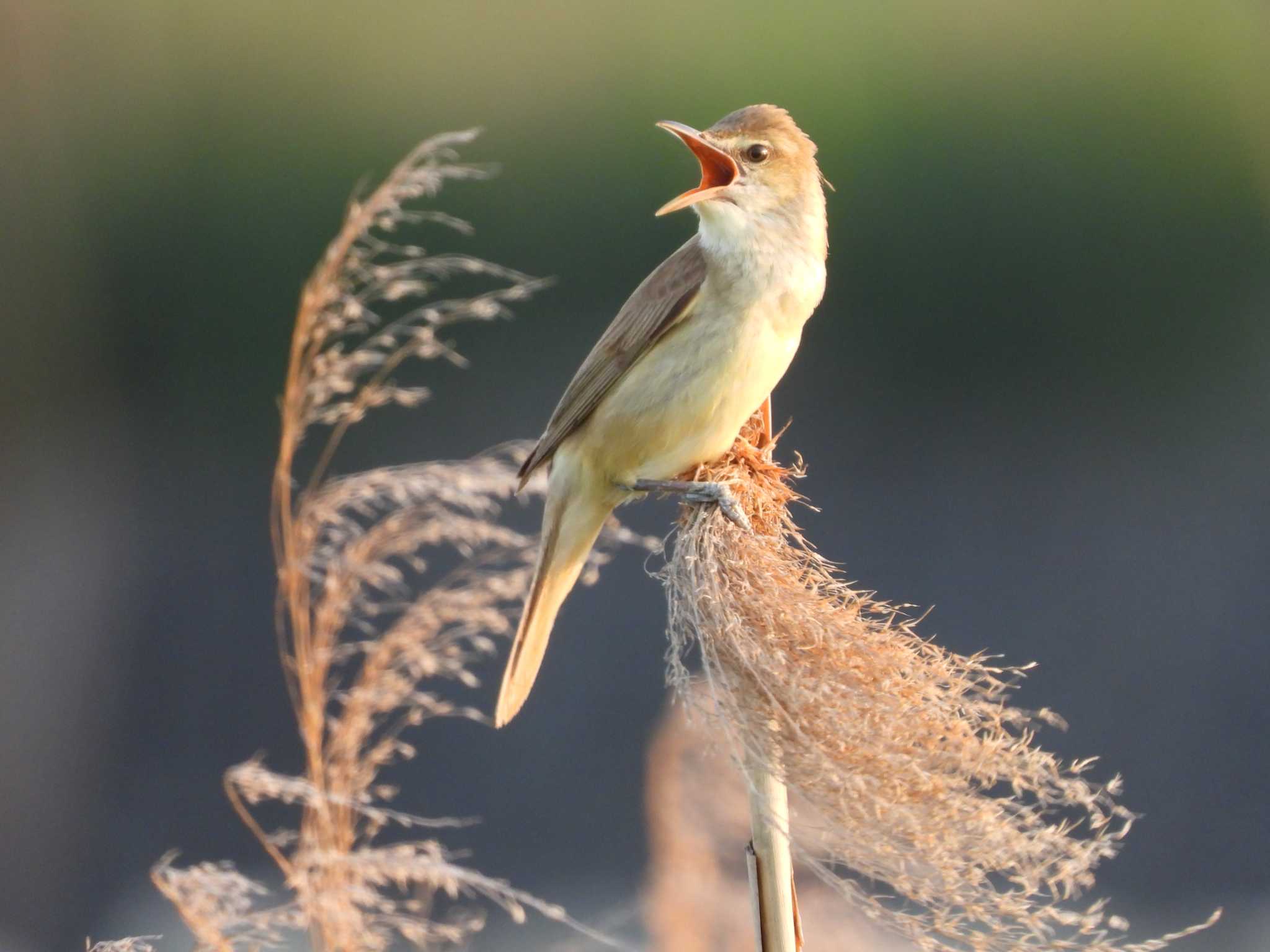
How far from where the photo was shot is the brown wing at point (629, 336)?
1546mm

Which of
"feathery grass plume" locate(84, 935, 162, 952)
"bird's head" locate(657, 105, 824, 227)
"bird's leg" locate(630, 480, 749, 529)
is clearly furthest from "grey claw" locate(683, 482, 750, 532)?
"feathery grass plume" locate(84, 935, 162, 952)

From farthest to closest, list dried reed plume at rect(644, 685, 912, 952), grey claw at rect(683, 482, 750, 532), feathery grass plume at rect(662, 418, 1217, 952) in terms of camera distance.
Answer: dried reed plume at rect(644, 685, 912, 952) → grey claw at rect(683, 482, 750, 532) → feathery grass plume at rect(662, 418, 1217, 952)

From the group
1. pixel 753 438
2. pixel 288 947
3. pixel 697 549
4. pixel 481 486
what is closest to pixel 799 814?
pixel 697 549

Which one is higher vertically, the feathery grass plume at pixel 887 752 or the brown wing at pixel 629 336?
the brown wing at pixel 629 336

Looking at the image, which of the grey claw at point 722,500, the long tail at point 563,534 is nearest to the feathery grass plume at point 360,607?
the long tail at point 563,534

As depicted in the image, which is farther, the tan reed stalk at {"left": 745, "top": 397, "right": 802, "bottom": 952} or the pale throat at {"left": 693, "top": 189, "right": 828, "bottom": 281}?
the pale throat at {"left": 693, "top": 189, "right": 828, "bottom": 281}

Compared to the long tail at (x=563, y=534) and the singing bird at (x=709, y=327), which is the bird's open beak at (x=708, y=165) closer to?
the singing bird at (x=709, y=327)

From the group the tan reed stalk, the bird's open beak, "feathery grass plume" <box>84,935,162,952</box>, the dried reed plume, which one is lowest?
"feathery grass plume" <box>84,935,162,952</box>

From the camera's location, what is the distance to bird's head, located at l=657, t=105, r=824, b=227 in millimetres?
1496

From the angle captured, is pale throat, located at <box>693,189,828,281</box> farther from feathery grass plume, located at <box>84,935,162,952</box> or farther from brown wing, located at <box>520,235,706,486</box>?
feathery grass plume, located at <box>84,935,162,952</box>

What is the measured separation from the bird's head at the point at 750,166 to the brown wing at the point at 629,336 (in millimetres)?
74

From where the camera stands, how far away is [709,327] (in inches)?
59.7

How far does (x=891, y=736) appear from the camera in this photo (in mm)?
1080

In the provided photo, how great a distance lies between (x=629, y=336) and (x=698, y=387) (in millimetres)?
147
